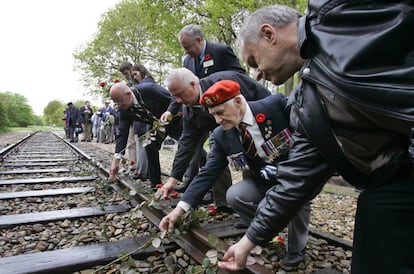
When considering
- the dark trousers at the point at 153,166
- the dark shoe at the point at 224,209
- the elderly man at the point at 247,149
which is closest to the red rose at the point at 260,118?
the elderly man at the point at 247,149

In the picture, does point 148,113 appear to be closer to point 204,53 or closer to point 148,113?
point 148,113

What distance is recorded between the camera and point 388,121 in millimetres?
974

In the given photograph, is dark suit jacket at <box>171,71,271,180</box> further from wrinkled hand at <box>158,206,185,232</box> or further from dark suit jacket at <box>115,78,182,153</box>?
dark suit jacket at <box>115,78,182,153</box>

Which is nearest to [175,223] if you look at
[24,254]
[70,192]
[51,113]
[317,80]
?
[24,254]

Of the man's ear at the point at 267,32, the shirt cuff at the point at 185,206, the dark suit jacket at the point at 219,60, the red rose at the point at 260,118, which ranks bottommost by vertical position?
the shirt cuff at the point at 185,206

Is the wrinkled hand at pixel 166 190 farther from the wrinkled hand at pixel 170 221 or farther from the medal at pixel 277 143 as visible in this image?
the medal at pixel 277 143

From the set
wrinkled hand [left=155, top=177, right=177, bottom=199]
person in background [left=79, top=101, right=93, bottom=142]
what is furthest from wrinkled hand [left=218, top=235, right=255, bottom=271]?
person in background [left=79, top=101, right=93, bottom=142]

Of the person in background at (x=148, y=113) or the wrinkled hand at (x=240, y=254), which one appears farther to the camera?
the person in background at (x=148, y=113)

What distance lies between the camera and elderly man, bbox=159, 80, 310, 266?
2.26m

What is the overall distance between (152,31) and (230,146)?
16.9 meters

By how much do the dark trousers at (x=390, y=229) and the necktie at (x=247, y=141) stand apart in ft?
3.90

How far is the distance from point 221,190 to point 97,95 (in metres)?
29.2

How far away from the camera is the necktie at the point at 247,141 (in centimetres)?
235

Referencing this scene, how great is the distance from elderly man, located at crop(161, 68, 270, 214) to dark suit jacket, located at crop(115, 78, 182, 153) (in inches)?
40.7
